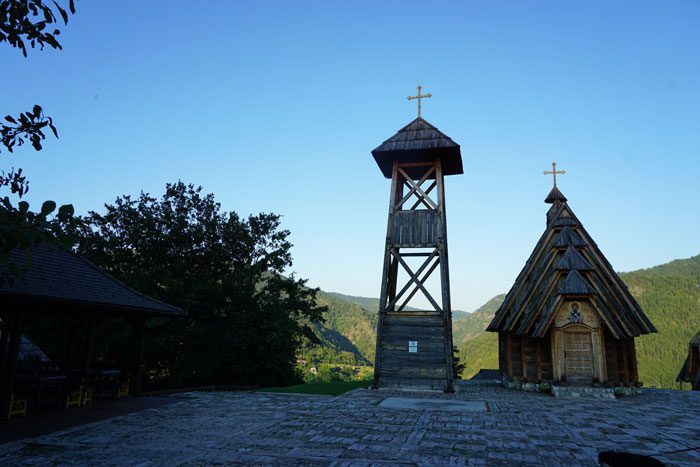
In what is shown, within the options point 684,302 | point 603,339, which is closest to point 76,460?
point 603,339

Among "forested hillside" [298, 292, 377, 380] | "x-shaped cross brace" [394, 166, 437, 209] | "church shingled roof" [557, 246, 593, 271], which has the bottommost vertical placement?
"forested hillside" [298, 292, 377, 380]

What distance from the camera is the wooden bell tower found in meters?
18.2

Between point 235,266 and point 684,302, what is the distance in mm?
119740

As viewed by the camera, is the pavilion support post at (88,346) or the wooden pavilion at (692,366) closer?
the pavilion support post at (88,346)

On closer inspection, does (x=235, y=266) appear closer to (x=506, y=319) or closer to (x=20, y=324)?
(x=506, y=319)

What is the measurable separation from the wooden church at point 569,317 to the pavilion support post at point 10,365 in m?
16.9

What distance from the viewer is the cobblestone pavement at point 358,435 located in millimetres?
7637

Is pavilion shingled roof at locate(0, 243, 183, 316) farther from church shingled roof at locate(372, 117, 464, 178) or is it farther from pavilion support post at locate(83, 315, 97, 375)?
church shingled roof at locate(372, 117, 464, 178)

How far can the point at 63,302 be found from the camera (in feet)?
35.8

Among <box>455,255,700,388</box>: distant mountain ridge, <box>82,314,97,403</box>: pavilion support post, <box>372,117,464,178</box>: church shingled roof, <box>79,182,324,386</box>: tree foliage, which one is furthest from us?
<box>455,255,700,388</box>: distant mountain ridge

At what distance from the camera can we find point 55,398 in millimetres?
12836

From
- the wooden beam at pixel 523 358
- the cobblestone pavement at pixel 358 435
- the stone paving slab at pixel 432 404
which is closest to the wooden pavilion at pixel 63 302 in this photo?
the cobblestone pavement at pixel 358 435

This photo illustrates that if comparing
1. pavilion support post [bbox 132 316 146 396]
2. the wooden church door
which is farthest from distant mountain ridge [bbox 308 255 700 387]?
pavilion support post [bbox 132 316 146 396]

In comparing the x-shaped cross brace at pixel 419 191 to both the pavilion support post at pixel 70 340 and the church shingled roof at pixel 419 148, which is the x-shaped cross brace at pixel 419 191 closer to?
the church shingled roof at pixel 419 148
